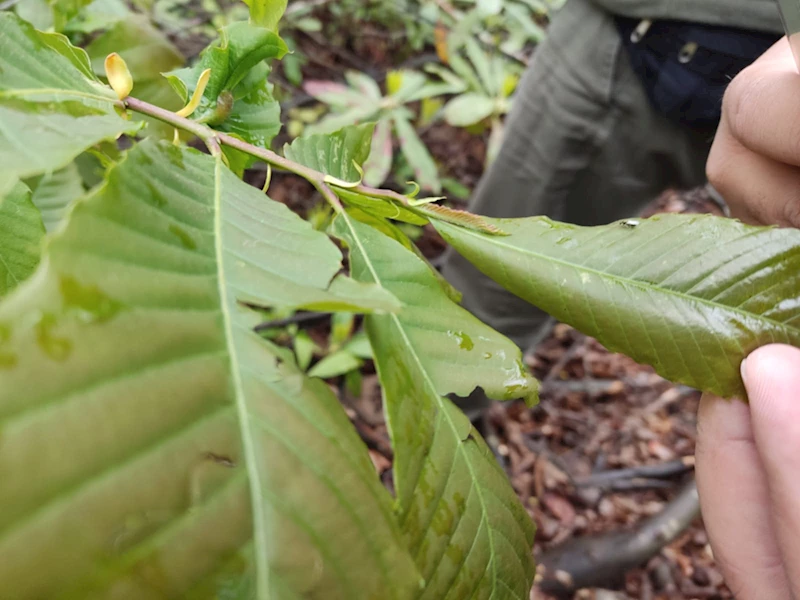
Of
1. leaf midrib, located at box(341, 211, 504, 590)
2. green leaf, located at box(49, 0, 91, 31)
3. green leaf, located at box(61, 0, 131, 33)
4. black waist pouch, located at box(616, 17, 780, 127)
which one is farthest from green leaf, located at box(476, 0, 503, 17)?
leaf midrib, located at box(341, 211, 504, 590)

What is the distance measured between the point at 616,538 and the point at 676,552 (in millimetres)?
376

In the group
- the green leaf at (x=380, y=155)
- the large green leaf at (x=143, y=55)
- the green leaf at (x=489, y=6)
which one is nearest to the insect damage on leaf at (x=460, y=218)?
the large green leaf at (x=143, y=55)

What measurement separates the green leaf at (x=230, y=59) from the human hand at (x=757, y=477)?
2.18 feet

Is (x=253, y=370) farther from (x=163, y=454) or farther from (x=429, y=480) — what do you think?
(x=429, y=480)

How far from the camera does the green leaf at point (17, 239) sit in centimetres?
52

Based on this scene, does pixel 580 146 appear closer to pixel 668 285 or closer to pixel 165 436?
pixel 668 285

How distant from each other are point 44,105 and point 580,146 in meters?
1.41

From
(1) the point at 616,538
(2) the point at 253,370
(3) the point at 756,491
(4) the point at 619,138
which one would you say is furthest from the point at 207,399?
(1) the point at 616,538

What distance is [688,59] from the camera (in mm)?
1247

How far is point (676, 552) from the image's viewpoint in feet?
6.43

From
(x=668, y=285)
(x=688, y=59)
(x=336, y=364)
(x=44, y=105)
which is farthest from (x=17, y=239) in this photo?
(x=688, y=59)

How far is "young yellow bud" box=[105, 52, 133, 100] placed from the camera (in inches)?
20.8

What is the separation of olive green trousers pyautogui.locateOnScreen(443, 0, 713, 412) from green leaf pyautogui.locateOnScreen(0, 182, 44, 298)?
1377 millimetres

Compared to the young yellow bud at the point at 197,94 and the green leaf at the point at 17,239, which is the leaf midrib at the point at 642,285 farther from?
the green leaf at the point at 17,239
